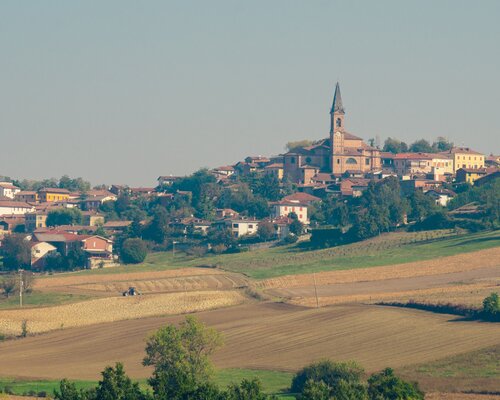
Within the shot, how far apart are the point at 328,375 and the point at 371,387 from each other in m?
Answer: 8.68

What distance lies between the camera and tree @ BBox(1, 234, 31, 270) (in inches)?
6200

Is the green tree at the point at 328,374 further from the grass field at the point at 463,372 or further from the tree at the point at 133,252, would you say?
the tree at the point at 133,252

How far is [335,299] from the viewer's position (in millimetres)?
106500

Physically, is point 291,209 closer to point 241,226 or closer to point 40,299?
point 241,226

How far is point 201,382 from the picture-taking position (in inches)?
2584

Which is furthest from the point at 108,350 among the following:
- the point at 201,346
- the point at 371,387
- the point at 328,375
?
the point at 371,387

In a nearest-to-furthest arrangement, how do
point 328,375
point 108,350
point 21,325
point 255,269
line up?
point 328,375, point 108,350, point 21,325, point 255,269

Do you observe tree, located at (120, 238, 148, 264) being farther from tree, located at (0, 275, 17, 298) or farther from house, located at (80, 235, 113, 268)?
tree, located at (0, 275, 17, 298)

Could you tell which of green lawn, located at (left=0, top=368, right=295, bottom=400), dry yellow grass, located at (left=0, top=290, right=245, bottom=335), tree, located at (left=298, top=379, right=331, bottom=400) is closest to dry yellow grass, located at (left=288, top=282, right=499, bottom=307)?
dry yellow grass, located at (left=0, top=290, right=245, bottom=335)

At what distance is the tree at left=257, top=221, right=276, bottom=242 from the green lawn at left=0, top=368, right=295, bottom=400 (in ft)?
287

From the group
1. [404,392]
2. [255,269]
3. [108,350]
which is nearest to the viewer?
[404,392]

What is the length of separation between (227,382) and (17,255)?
89786 millimetres

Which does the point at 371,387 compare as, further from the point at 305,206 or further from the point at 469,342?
the point at 305,206

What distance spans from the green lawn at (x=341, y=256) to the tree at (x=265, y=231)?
707cm
